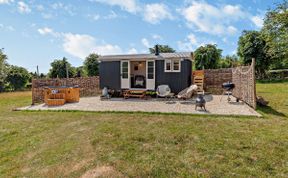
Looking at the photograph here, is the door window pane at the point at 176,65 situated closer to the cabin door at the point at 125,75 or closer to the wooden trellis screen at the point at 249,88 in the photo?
the cabin door at the point at 125,75

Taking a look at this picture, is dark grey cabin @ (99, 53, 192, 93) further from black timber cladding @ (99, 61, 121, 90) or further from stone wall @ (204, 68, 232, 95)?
stone wall @ (204, 68, 232, 95)

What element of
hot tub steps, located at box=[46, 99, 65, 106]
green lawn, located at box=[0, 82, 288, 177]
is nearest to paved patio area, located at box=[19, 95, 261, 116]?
hot tub steps, located at box=[46, 99, 65, 106]

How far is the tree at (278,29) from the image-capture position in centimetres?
836

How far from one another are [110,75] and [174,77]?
161 inches

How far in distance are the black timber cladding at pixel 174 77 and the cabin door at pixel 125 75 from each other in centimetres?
180

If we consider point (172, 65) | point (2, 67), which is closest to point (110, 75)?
point (172, 65)

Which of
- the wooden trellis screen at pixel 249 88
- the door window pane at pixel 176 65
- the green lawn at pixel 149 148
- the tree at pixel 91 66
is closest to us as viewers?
the green lawn at pixel 149 148

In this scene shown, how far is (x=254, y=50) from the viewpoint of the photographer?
20094 millimetres

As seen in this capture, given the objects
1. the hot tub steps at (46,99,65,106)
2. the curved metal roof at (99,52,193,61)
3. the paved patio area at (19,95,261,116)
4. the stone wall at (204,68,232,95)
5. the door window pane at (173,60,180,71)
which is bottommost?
the paved patio area at (19,95,261,116)

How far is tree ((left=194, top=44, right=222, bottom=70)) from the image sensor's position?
22422 mm

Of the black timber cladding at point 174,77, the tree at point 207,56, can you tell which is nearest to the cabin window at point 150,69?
the black timber cladding at point 174,77

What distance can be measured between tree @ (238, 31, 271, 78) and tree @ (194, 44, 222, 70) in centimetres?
292

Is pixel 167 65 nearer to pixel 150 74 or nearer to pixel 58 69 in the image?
pixel 150 74

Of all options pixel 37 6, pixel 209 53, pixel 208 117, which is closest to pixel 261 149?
pixel 208 117
